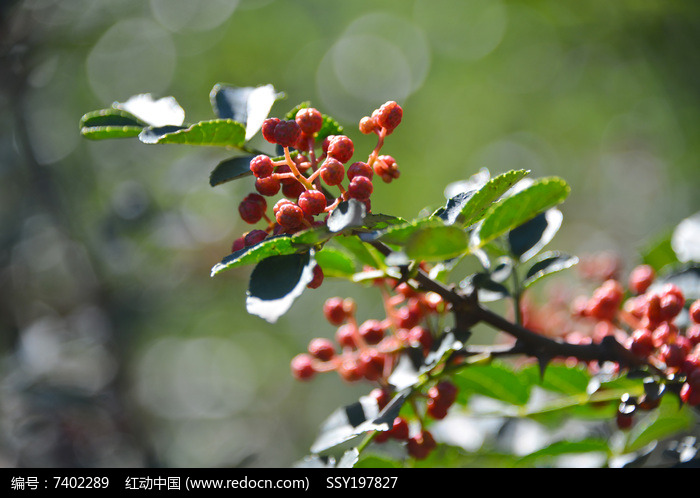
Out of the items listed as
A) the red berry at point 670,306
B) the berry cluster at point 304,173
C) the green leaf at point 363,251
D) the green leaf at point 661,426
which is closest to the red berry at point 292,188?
the berry cluster at point 304,173

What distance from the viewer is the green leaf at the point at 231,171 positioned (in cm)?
92

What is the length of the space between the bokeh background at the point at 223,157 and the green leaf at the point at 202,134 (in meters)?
1.18

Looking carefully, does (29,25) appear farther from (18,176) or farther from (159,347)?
(159,347)

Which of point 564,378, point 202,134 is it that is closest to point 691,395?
point 564,378

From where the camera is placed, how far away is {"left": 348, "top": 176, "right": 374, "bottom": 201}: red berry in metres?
0.84

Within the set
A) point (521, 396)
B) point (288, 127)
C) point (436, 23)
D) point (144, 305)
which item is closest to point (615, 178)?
point (436, 23)

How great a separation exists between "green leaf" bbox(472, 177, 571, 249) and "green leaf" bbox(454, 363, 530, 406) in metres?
0.47

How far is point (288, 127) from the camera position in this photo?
907mm

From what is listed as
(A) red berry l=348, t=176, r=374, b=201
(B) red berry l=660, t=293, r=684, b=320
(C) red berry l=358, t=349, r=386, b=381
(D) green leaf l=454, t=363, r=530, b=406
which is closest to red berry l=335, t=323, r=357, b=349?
(C) red berry l=358, t=349, r=386, b=381

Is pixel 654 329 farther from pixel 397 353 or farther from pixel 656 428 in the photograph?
pixel 397 353

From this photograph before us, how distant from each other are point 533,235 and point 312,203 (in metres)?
0.45
